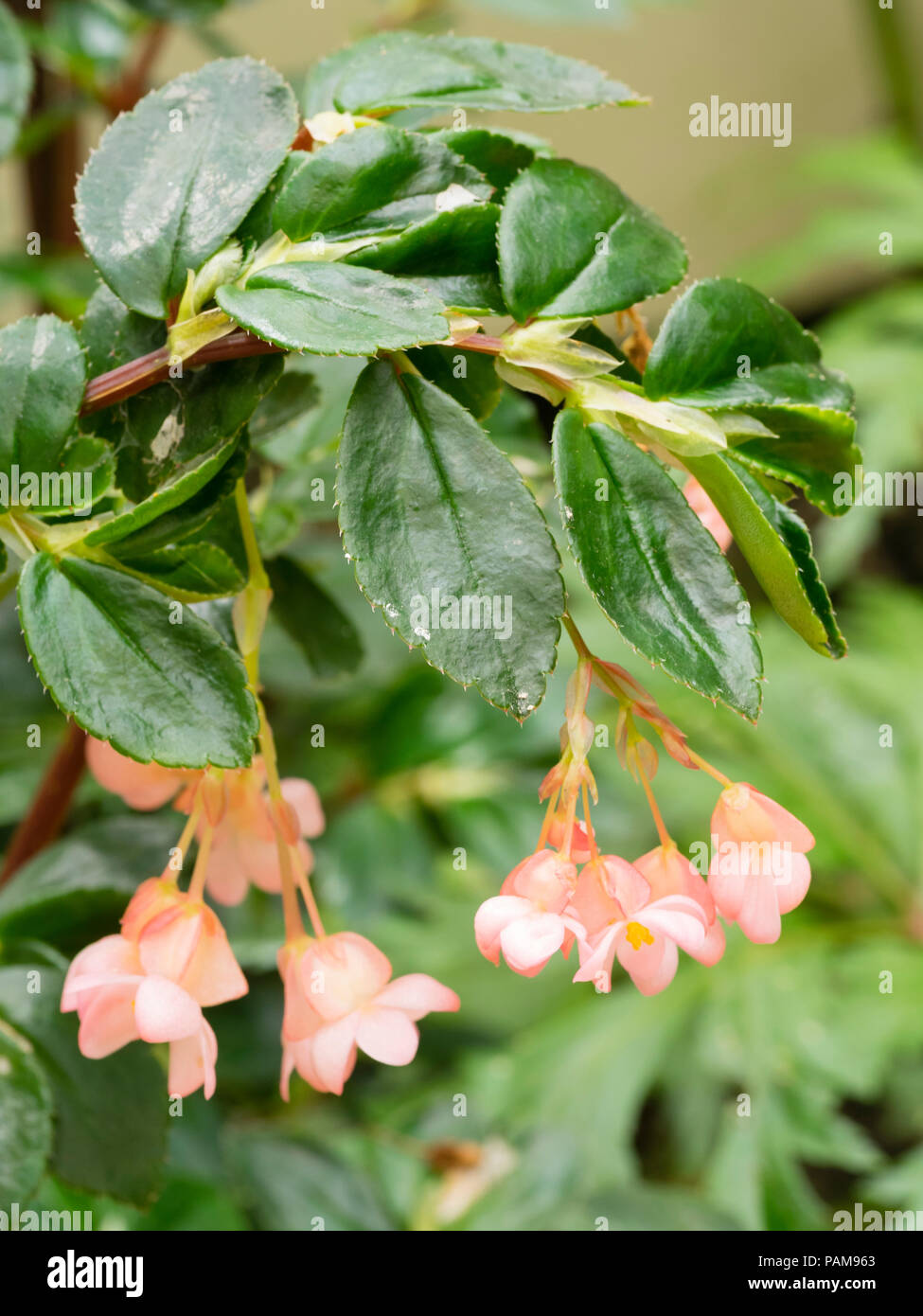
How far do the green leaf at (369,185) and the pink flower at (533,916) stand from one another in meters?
0.15

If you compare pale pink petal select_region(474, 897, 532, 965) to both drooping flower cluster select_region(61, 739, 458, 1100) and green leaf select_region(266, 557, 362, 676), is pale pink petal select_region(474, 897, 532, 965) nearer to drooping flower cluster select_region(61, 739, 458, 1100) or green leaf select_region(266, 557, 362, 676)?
drooping flower cluster select_region(61, 739, 458, 1100)

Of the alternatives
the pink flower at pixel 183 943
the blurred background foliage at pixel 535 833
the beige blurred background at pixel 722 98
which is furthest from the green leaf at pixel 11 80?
the beige blurred background at pixel 722 98

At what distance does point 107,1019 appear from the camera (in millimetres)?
257

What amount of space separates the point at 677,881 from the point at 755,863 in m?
0.02

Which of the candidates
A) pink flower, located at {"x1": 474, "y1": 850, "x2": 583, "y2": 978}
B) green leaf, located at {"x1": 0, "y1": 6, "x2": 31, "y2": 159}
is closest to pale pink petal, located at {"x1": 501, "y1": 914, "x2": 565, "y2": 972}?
pink flower, located at {"x1": 474, "y1": 850, "x2": 583, "y2": 978}

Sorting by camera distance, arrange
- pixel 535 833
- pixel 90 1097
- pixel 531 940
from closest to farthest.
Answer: pixel 531 940
pixel 90 1097
pixel 535 833

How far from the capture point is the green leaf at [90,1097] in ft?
1.15

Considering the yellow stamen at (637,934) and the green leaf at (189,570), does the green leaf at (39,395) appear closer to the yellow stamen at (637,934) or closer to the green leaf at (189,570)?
the green leaf at (189,570)

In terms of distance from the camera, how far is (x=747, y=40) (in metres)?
2.15

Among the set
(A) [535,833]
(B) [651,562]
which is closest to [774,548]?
(B) [651,562]

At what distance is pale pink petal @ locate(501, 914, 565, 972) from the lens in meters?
0.23

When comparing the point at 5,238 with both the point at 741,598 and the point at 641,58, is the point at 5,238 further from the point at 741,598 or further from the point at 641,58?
the point at 741,598

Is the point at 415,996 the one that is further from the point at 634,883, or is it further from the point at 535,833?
the point at 535,833
